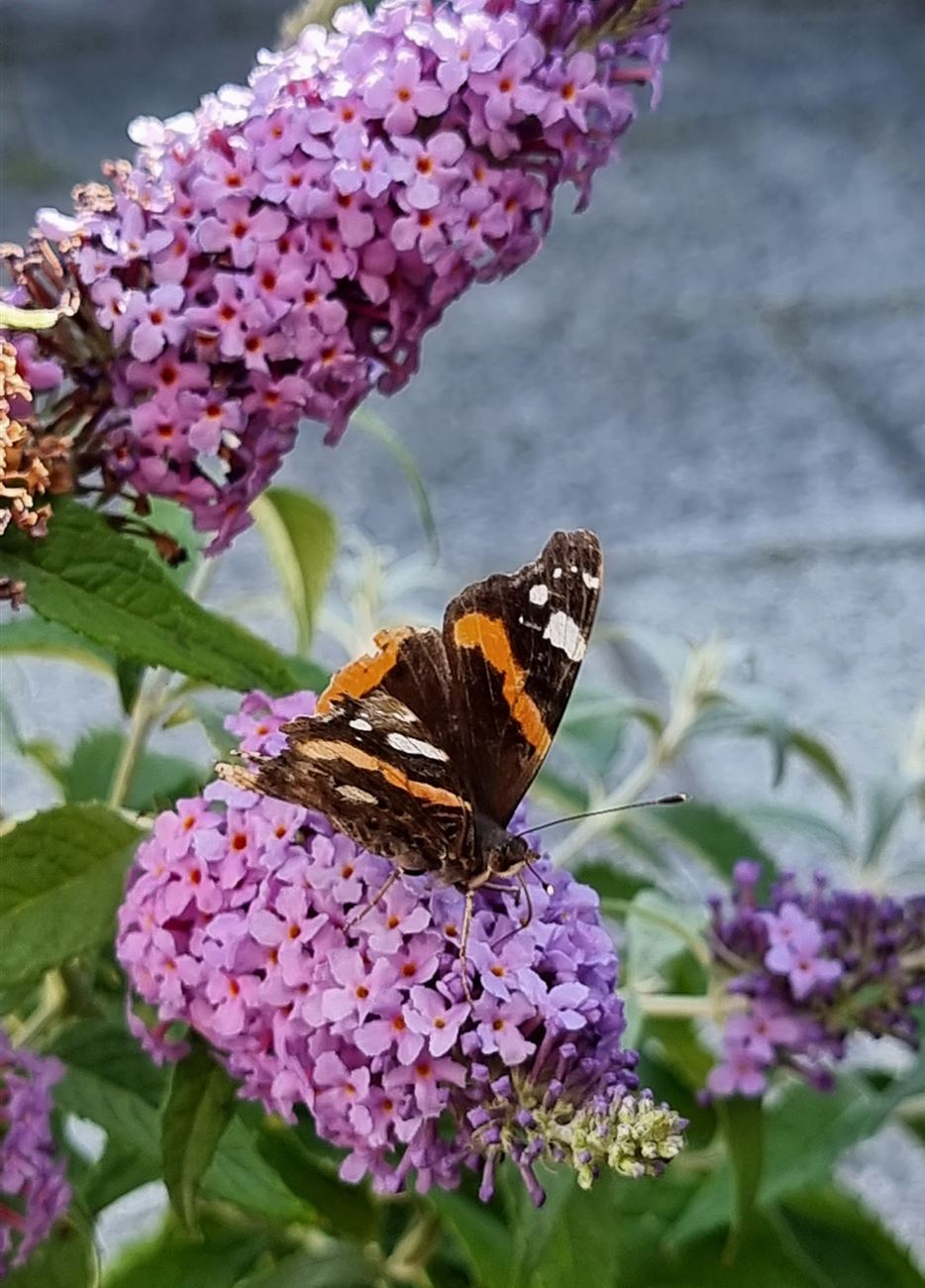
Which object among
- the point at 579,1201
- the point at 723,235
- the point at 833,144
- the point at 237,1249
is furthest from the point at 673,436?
the point at 579,1201

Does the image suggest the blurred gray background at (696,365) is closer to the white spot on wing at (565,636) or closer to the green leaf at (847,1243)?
the green leaf at (847,1243)

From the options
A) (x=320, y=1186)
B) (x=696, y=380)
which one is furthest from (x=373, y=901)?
(x=696, y=380)

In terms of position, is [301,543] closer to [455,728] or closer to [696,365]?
[455,728]

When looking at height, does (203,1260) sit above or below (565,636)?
below

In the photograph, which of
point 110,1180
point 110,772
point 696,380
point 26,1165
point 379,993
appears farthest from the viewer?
point 696,380

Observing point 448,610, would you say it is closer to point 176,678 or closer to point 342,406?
point 342,406

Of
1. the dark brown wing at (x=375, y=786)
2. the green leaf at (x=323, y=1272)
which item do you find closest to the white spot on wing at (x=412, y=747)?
the dark brown wing at (x=375, y=786)
